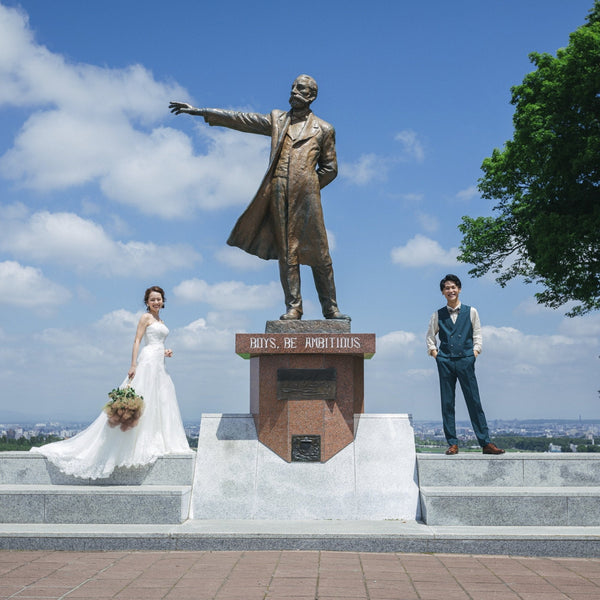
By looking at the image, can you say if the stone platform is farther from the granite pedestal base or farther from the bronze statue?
the bronze statue

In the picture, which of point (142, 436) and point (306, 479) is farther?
point (142, 436)

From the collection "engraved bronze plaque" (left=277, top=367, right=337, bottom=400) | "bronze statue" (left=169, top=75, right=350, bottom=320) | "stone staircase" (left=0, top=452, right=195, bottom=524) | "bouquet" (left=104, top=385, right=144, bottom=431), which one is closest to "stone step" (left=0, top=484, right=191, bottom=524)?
"stone staircase" (left=0, top=452, right=195, bottom=524)

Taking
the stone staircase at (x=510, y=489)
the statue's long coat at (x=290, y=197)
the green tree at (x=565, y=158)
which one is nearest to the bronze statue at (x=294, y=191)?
the statue's long coat at (x=290, y=197)

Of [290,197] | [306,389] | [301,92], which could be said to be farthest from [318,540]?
[301,92]

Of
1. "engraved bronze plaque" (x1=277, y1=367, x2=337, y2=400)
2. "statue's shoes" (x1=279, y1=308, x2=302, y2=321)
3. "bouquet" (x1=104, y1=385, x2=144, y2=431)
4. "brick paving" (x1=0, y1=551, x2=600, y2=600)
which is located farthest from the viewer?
"statue's shoes" (x1=279, y1=308, x2=302, y2=321)

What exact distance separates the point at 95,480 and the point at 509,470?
475 centimetres

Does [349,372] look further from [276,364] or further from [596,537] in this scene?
[596,537]

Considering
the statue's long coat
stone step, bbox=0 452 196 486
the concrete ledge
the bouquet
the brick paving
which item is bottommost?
the brick paving

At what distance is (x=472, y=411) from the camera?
8.23 metres

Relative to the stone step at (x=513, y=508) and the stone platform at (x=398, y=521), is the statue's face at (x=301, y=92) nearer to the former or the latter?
the stone platform at (x=398, y=521)

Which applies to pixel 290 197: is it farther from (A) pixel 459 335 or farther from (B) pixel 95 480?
(B) pixel 95 480

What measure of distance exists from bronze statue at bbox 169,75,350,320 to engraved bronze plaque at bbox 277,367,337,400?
2.84 feet

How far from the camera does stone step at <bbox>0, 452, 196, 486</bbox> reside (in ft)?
25.9

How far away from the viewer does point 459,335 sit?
8266mm
